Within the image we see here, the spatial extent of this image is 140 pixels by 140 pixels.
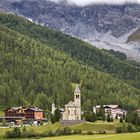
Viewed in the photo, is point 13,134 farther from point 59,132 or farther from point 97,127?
point 97,127

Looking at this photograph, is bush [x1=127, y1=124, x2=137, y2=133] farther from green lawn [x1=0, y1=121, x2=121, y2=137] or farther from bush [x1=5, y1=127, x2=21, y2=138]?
bush [x1=5, y1=127, x2=21, y2=138]

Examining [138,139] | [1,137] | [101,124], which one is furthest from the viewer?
[101,124]

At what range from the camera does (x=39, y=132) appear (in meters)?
181

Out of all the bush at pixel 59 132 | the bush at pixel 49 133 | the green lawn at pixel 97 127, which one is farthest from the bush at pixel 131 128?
the bush at pixel 49 133

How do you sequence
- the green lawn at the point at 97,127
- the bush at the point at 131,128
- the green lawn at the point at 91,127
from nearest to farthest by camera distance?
the bush at the point at 131,128
the green lawn at the point at 97,127
the green lawn at the point at 91,127

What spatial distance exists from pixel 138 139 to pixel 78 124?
80.1 metres

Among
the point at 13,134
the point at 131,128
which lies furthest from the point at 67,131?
the point at 131,128

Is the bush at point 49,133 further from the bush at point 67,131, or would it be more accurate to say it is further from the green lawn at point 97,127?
the green lawn at point 97,127

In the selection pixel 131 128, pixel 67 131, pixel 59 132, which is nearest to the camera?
pixel 59 132

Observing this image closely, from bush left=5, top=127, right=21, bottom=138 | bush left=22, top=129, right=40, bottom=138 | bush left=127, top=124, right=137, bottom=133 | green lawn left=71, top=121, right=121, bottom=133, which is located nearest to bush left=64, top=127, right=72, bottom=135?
green lawn left=71, top=121, right=121, bottom=133

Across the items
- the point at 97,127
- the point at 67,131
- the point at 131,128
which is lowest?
the point at 67,131

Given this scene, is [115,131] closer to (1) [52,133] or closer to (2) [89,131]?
(2) [89,131]

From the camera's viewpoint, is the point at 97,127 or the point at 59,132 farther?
the point at 97,127

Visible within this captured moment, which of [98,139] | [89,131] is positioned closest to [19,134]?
[89,131]
